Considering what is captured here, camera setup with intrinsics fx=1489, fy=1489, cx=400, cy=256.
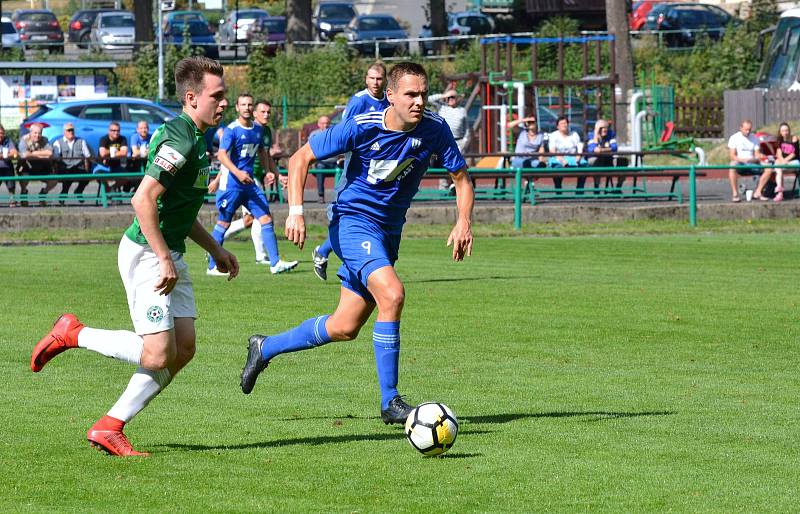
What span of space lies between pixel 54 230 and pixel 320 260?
1175 cm

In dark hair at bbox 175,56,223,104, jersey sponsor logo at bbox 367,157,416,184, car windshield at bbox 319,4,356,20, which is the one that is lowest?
jersey sponsor logo at bbox 367,157,416,184

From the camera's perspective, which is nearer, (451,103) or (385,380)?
(385,380)

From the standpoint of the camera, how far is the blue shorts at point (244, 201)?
17.2 metres

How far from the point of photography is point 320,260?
13.6 metres

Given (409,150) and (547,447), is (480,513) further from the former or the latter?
(409,150)

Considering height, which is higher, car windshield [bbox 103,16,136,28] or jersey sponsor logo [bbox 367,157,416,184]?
car windshield [bbox 103,16,136,28]

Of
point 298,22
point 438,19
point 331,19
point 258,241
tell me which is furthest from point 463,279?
point 331,19

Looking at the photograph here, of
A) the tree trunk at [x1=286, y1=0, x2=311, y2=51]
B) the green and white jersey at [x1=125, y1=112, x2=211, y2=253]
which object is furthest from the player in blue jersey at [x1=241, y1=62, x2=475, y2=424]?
the tree trunk at [x1=286, y1=0, x2=311, y2=51]

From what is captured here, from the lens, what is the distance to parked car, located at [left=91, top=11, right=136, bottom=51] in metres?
55.1

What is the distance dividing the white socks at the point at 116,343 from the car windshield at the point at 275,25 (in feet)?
163

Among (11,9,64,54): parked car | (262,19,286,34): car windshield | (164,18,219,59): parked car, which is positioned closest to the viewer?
(164,18,219,59): parked car

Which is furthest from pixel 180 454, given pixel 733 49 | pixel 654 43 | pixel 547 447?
pixel 654 43

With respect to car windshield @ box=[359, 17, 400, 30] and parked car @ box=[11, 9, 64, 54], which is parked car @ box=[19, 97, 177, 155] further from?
parked car @ box=[11, 9, 64, 54]

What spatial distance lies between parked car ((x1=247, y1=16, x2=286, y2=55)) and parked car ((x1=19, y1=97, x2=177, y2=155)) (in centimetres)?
1849
